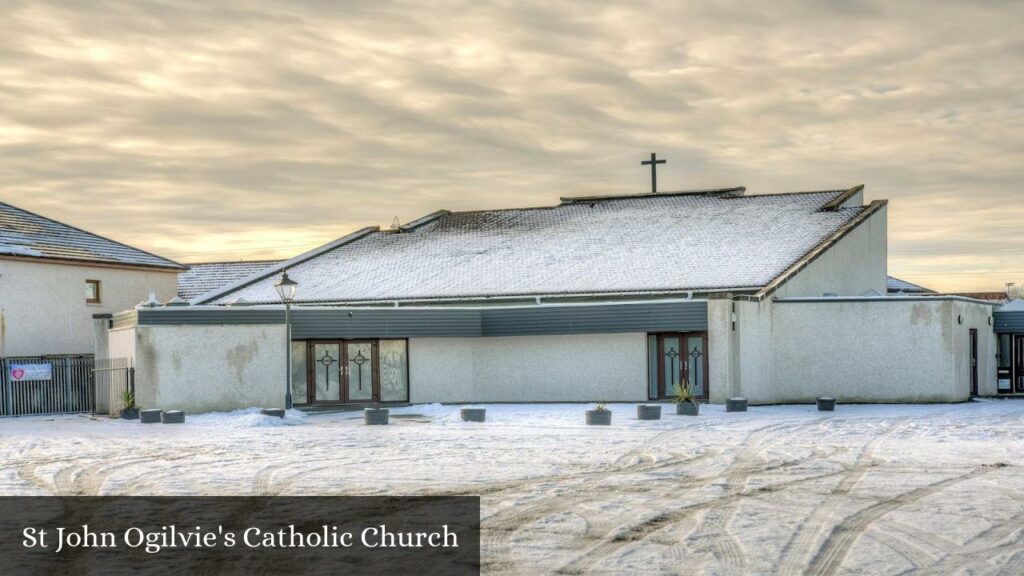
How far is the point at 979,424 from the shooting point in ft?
89.4

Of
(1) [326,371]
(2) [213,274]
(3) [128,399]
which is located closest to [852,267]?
(1) [326,371]

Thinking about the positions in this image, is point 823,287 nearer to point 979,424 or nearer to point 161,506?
point 979,424

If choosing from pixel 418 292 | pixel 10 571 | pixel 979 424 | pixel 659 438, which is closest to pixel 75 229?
pixel 418 292

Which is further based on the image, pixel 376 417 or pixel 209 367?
pixel 209 367

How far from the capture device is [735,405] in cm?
3170

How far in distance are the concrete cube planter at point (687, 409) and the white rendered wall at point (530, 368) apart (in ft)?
14.6

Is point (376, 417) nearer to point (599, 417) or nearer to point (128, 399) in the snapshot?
point (599, 417)

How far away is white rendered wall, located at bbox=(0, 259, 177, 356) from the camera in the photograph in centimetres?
3812

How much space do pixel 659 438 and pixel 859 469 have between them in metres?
6.18

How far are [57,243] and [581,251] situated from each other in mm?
17499

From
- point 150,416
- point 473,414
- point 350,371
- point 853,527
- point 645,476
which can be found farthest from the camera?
A: point 350,371

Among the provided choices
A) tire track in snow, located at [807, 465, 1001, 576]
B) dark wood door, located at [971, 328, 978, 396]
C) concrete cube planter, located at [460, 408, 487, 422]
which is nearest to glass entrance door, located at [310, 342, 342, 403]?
concrete cube planter, located at [460, 408, 487, 422]

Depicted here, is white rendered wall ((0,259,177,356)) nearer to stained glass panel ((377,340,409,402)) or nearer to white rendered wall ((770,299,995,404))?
stained glass panel ((377,340,409,402))

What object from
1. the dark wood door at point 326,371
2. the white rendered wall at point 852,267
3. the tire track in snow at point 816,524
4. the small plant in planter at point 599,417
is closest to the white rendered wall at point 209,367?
the dark wood door at point 326,371
